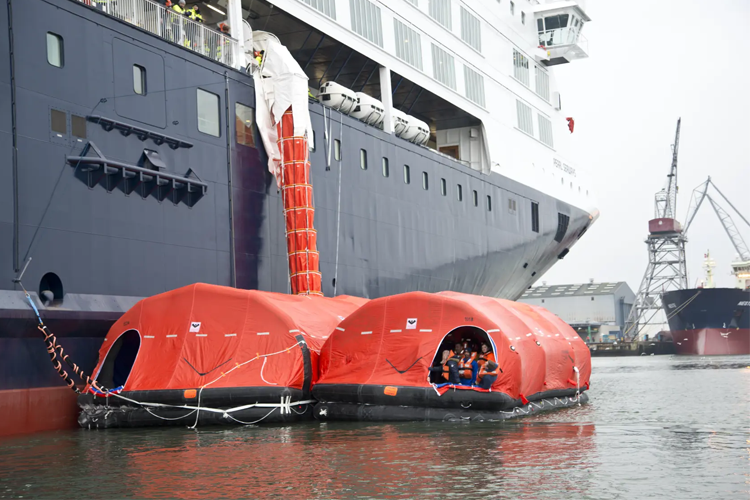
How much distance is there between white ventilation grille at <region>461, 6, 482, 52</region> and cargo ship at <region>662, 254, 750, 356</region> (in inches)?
1983

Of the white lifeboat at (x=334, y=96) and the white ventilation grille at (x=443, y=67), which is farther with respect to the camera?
the white ventilation grille at (x=443, y=67)

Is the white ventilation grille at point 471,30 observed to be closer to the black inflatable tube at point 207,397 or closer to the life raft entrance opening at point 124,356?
the life raft entrance opening at point 124,356

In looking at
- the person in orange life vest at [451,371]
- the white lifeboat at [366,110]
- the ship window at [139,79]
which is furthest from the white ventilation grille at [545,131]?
the person in orange life vest at [451,371]

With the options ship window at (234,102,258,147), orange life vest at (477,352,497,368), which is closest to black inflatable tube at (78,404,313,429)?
orange life vest at (477,352,497,368)

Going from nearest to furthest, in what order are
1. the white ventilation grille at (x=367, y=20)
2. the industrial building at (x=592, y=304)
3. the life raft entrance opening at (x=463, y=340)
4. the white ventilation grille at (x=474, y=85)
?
the life raft entrance opening at (x=463, y=340) → the white ventilation grille at (x=367, y=20) → the white ventilation grille at (x=474, y=85) → the industrial building at (x=592, y=304)

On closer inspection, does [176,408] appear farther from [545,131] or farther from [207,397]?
[545,131]

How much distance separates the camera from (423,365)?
1786 cm

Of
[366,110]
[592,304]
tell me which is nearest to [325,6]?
[366,110]

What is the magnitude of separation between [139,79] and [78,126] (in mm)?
2294

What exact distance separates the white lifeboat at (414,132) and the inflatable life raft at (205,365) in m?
15.2

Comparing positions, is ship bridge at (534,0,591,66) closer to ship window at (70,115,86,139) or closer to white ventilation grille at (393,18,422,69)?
white ventilation grille at (393,18,422,69)

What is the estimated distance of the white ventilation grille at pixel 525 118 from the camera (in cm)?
4316

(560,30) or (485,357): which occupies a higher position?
(560,30)

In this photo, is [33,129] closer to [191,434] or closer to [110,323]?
[110,323]
